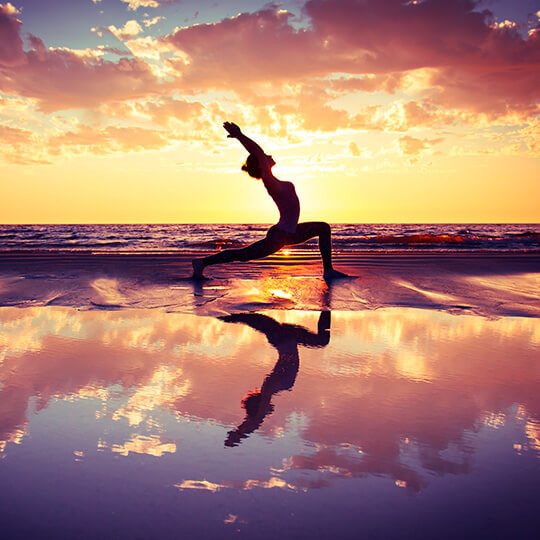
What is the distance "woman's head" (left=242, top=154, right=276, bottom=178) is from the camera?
6.84 m

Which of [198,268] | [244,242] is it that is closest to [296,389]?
[198,268]

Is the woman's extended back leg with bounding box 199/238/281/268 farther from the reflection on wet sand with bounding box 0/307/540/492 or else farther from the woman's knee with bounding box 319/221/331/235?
the reflection on wet sand with bounding box 0/307/540/492

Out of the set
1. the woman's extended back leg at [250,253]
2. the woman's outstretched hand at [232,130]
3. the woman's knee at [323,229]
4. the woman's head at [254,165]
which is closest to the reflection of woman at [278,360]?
the woman's extended back leg at [250,253]

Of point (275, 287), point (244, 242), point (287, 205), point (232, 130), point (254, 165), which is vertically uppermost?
point (232, 130)

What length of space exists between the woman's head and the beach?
3.19 m

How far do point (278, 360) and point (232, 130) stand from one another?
4597 millimetres

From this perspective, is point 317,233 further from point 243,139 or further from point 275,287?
point 243,139

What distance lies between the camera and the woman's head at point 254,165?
22.4ft

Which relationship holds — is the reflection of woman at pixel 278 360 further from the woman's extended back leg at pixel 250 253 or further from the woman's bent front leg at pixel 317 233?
the woman's bent front leg at pixel 317 233

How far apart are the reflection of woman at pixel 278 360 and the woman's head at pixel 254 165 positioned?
10.0ft

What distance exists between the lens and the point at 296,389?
7.88 ft

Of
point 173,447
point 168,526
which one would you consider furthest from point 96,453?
point 168,526

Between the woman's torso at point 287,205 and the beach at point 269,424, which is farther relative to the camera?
the woman's torso at point 287,205

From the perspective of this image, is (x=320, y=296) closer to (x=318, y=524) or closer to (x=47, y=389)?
(x=47, y=389)
